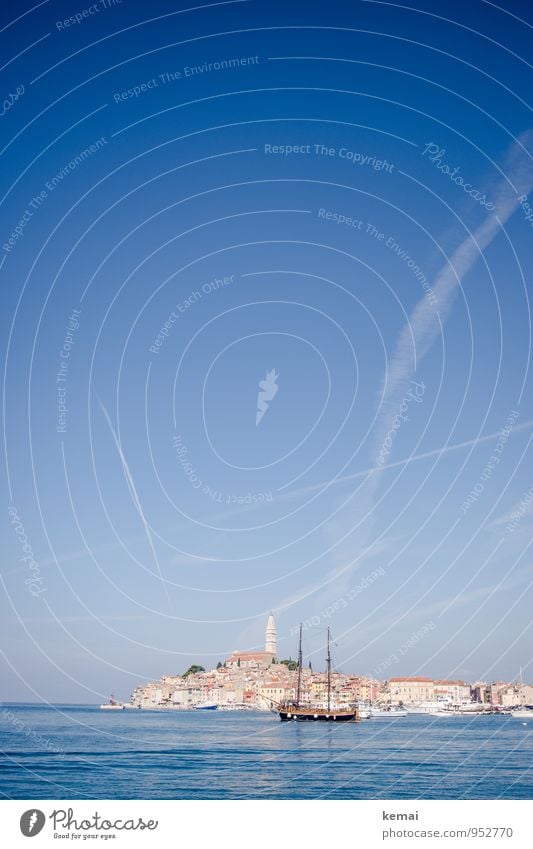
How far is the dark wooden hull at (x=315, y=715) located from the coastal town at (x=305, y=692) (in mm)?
10253

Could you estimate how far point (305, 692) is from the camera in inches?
3221

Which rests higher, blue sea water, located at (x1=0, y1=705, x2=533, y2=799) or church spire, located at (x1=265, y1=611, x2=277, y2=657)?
church spire, located at (x1=265, y1=611, x2=277, y2=657)

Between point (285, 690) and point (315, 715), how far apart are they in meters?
21.8

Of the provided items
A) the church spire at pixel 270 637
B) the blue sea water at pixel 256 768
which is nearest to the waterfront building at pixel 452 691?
the church spire at pixel 270 637

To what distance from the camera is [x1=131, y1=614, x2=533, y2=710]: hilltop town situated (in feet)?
268

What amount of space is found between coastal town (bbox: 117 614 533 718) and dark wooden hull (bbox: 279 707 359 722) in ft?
33.6

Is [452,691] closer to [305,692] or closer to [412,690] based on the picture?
[412,690]

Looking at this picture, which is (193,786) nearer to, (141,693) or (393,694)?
(393,694)

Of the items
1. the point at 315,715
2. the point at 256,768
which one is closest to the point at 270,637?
the point at 315,715
